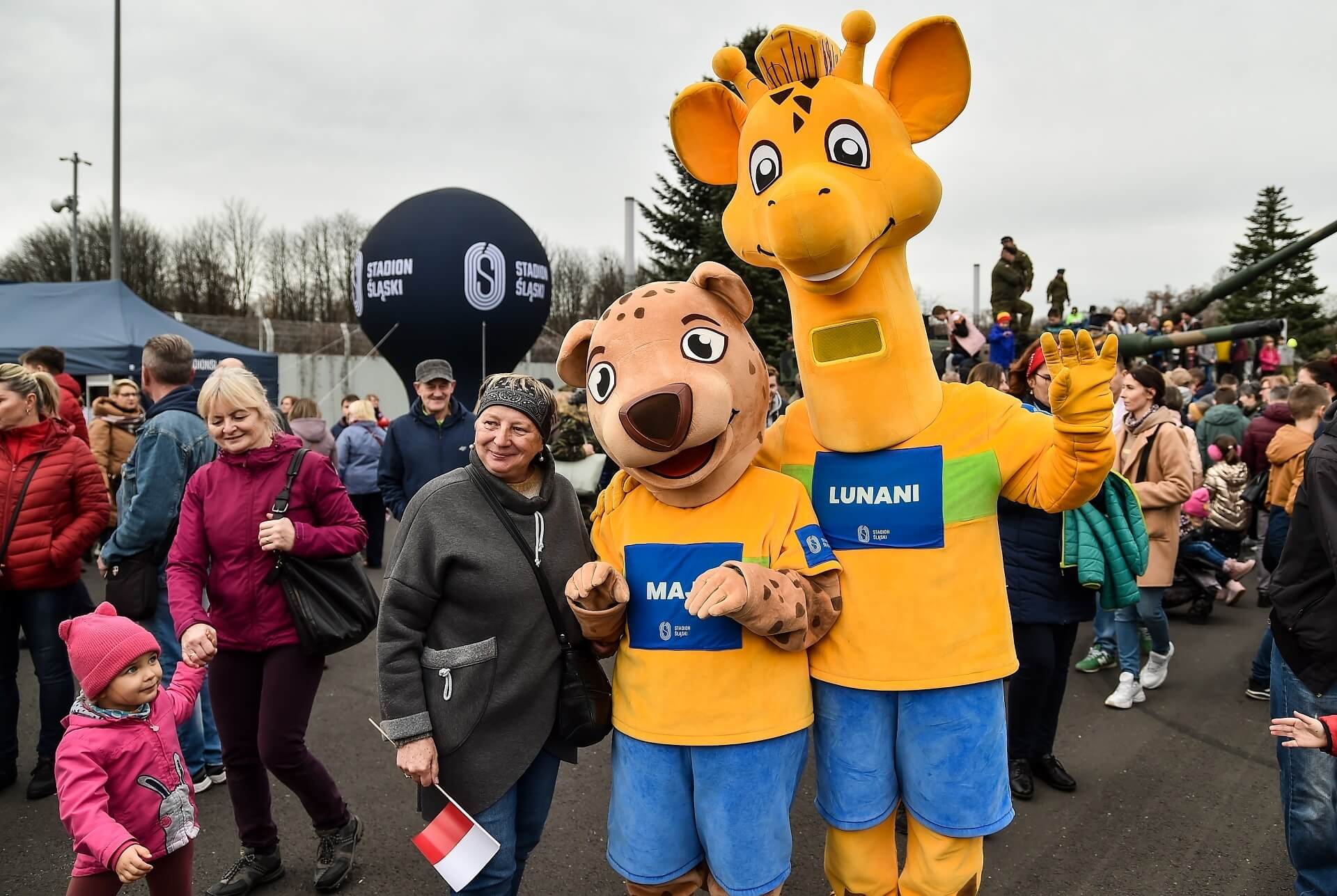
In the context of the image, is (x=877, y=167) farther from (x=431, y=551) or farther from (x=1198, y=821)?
(x=1198, y=821)

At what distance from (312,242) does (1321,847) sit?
48.1 metres

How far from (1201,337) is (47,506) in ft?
31.9

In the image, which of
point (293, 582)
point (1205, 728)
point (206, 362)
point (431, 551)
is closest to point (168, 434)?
point (293, 582)

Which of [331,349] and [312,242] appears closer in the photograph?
[331,349]

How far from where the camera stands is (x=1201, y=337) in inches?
344

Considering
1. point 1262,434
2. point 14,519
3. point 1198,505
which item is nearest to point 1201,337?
point 1262,434

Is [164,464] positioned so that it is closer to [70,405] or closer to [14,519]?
[14,519]

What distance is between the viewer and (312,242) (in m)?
44.4

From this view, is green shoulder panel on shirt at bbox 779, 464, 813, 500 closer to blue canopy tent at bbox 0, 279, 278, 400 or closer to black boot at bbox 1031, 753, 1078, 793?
black boot at bbox 1031, 753, 1078, 793

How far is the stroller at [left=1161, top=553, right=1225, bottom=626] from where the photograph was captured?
6.66 meters

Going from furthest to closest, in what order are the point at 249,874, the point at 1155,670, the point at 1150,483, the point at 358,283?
the point at 358,283, the point at 1155,670, the point at 1150,483, the point at 249,874

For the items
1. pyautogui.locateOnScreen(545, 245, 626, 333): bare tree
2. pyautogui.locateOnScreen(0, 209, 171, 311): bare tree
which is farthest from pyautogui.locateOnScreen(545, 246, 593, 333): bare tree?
pyautogui.locateOnScreen(0, 209, 171, 311): bare tree

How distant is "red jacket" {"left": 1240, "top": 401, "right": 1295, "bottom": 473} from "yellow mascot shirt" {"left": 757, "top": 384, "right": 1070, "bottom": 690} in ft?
18.7

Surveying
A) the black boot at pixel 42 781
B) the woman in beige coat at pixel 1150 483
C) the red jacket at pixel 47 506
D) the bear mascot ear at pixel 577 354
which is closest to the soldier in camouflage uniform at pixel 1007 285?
the woman in beige coat at pixel 1150 483
